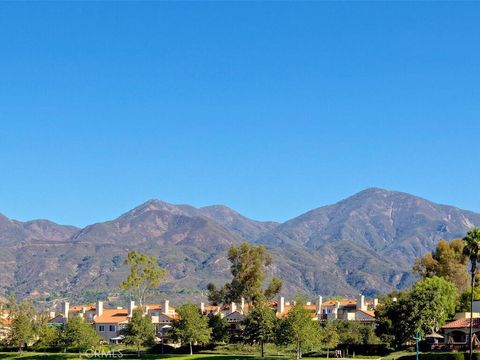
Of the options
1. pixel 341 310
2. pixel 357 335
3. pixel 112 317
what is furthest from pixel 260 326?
pixel 112 317

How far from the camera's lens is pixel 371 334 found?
11562cm

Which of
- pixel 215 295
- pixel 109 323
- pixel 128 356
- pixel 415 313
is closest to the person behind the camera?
pixel 415 313

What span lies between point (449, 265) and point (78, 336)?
6805 cm

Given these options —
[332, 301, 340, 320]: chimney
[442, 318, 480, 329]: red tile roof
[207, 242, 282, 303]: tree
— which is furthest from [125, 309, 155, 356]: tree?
[442, 318, 480, 329]: red tile roof

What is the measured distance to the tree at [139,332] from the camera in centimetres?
12448

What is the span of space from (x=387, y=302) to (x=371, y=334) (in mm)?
8687

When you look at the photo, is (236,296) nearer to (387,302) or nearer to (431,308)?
(387,302)

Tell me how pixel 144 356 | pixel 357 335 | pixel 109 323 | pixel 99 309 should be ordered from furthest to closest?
1. pixel 99 309
2. pixel 109 323
3. pixel 144 356
4. pixel 357 335

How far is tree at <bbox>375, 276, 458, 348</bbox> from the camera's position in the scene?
367 feet

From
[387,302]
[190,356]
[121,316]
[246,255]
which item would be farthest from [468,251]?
[121,316]

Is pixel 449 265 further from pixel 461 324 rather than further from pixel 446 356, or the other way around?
pixel 446 356

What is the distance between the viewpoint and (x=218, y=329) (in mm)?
130500

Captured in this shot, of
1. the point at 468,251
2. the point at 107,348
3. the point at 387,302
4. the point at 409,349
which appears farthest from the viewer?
the point at 107,348

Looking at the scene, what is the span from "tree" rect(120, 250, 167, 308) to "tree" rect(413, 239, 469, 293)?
49563mm
